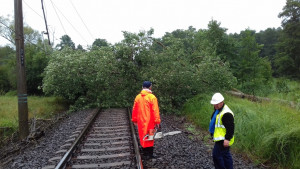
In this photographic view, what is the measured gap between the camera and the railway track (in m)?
4.54

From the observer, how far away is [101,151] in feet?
17.7

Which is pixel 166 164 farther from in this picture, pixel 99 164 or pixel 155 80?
pixel 155 80

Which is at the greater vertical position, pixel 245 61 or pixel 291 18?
pixel 291 18

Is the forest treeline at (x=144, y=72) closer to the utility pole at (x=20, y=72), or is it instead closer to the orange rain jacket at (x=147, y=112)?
the utility pole at (x=20, y=72)

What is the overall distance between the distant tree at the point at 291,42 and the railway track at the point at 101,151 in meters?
34.3

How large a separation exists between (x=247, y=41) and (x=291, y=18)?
2531 centimetres

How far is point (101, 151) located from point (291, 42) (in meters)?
36.8

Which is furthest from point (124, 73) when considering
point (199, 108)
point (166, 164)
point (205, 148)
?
point (166, 164)

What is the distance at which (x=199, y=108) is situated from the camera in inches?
391

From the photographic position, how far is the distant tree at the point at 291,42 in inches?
1287

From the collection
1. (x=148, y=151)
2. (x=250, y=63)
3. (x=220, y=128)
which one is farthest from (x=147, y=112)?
(x=250, y=63)

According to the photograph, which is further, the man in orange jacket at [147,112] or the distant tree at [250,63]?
the distant tree at [250,63]

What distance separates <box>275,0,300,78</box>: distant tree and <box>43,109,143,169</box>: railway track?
3432 cm

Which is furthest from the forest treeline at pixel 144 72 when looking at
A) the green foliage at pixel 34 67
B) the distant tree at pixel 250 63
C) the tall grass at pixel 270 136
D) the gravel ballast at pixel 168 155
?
the green foliage at pixel 34 67
